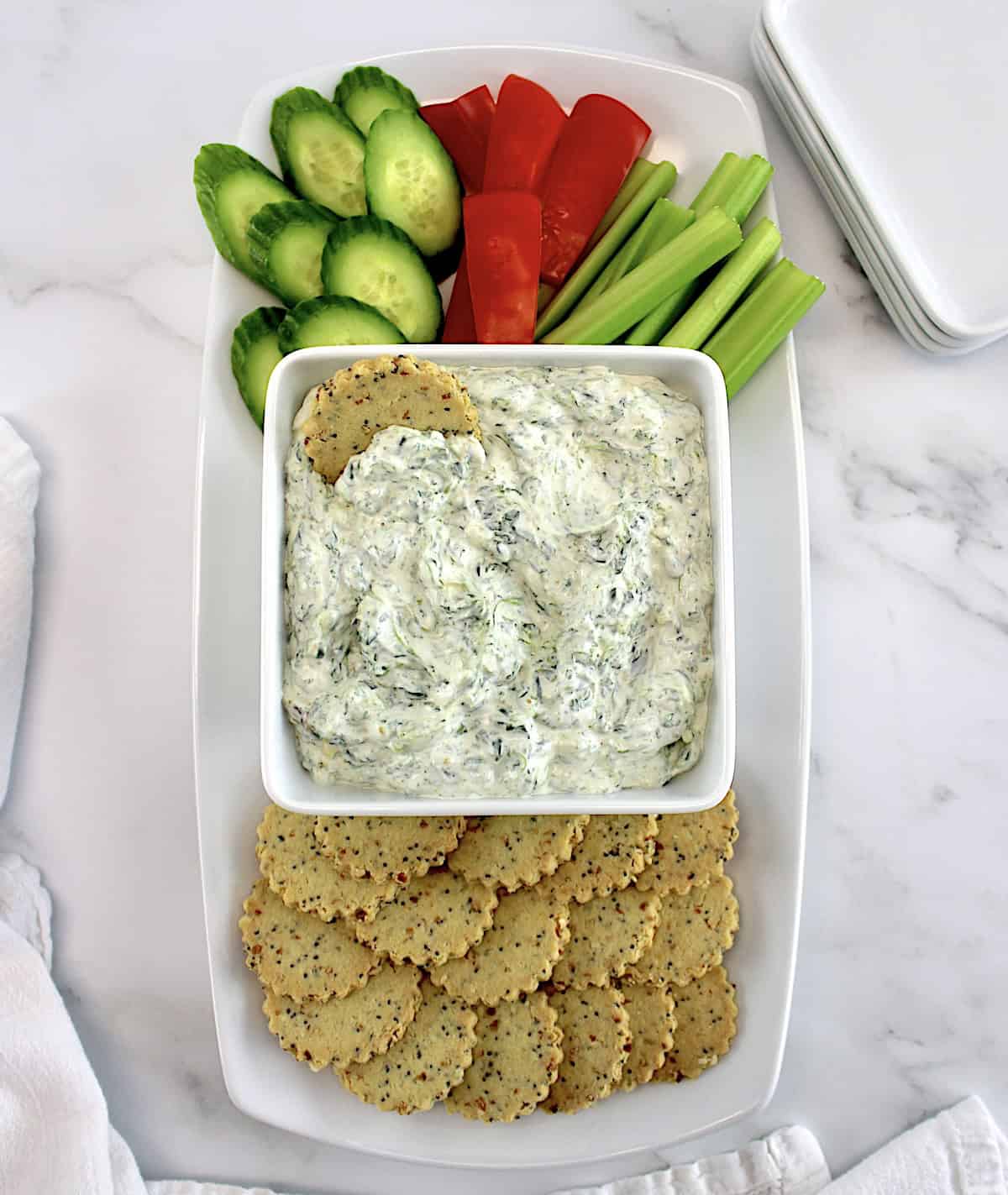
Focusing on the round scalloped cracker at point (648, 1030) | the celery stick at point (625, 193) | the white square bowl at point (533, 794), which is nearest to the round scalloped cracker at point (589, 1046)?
the round scalloped cracker at point (648, 1030)

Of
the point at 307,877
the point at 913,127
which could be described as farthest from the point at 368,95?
the point at 307,877

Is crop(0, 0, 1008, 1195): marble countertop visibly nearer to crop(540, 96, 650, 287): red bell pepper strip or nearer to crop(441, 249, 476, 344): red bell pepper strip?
crop(540, 96, 650, 287): red bell pepper strip

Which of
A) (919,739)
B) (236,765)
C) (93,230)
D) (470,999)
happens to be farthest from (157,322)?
(919,739)

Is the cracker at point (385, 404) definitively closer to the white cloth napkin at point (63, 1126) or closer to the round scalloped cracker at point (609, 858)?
the round scalloped cracker at point (609, 858)

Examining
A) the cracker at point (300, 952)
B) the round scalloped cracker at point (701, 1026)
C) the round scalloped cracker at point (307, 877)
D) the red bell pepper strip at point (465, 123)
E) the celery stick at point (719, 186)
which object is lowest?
the cracker at point (300, 952)

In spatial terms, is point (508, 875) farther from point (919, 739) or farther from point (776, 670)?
point (919, 739)

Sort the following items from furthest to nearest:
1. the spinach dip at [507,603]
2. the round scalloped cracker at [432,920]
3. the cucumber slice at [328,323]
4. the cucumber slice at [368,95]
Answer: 1. the cucumber slice at [368,95]
2. the round scalloped cracker at [432,920]
3. the cucumber slice at [328,323]
4. the spinach dip at [507,603]
